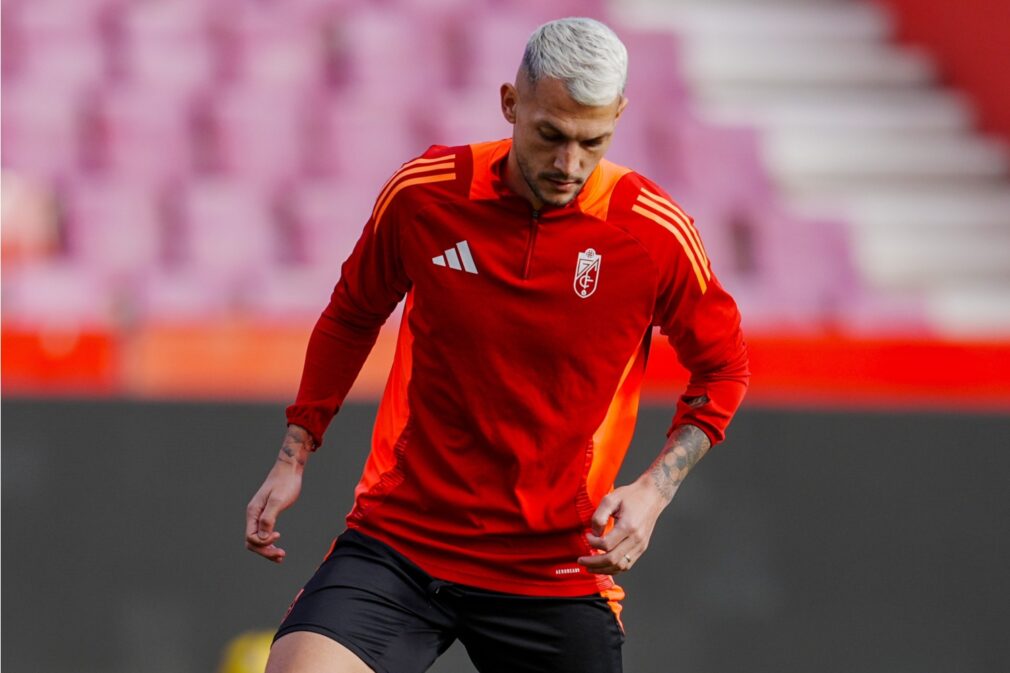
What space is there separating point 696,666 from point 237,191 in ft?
10.7

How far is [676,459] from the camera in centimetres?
321

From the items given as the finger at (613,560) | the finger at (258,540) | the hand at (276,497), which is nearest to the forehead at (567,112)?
the finger at (613,560)

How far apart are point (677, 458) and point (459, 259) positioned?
632 millimetres

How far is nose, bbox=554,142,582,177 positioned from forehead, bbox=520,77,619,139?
29 mm

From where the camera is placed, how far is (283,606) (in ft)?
18.1

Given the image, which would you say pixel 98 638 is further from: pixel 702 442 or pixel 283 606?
pixel 702 442

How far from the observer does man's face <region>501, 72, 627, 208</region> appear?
294 centimetres

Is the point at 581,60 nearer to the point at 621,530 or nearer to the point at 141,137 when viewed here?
the point at 621,530

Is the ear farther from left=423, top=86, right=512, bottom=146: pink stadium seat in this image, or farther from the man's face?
left=423, top=86, right=512, bottom=146: pink stadium seat

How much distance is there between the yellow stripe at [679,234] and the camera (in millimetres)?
3176

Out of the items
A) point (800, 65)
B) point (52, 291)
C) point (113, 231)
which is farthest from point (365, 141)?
point (800, 65)

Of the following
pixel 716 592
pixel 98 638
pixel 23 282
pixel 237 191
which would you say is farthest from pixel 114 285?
pixel 716 592

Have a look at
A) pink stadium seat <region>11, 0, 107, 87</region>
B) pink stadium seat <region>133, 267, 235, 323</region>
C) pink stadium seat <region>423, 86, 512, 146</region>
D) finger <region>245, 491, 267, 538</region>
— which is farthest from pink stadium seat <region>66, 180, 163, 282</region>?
finger <region>245, 491, 267, 538</region>

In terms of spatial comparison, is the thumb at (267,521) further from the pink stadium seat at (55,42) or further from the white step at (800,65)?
the white step at (800,65)
